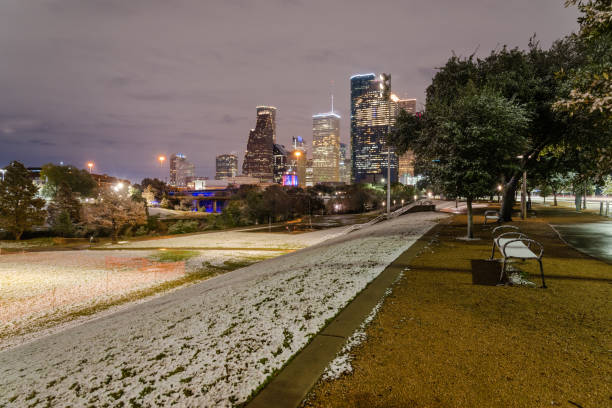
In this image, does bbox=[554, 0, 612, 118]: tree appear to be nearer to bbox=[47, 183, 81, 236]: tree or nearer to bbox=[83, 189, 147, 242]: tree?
bbox=[83, 189, 147, 242]: tree

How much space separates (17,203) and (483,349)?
171 feet

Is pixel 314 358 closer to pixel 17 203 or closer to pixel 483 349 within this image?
pixel 483 349

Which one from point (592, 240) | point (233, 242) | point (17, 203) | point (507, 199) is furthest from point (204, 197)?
point (592, 240)

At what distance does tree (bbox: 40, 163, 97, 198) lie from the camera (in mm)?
76000

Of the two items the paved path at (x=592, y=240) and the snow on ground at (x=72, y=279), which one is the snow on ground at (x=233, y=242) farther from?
the paved path at (x=592, y=240)

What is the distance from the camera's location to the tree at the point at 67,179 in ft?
249

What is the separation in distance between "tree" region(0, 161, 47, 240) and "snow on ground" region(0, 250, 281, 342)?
24.1 m

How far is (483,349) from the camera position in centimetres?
394

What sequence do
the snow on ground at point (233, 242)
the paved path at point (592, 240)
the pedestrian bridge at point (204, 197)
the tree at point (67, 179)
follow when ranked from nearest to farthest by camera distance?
the paved path at point (592, 240) → the snow on ground at point (233, 242) → the tree at point (67, 179) → the pedestrian bridge at point (204, 197)

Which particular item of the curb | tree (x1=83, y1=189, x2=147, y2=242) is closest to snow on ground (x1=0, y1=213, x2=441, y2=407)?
the curb

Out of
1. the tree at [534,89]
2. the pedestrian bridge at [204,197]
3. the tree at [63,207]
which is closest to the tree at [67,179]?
the tree at [63,207]

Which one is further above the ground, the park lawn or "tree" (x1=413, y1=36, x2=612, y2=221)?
"tree" (x1=413, y1=36, x2=612, y2=221)

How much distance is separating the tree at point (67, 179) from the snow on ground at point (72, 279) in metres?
69.8

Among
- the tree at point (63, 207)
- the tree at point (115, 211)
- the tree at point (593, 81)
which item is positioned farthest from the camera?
the tree at point (63, 207)
